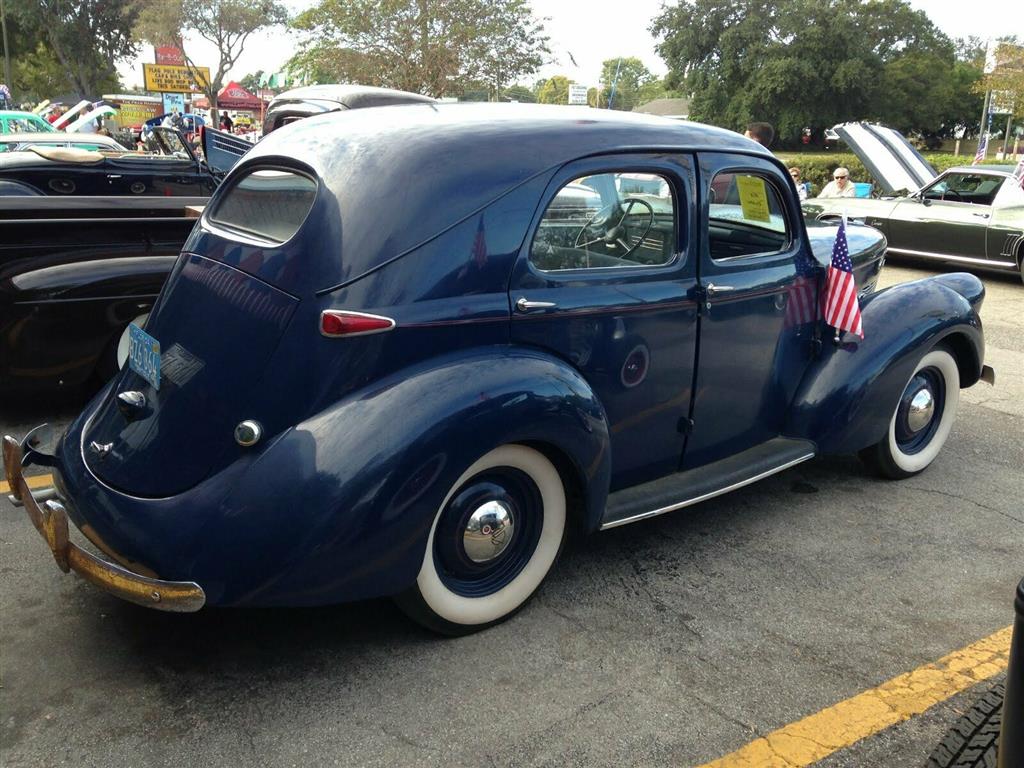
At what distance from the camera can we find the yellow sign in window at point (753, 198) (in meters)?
3.86

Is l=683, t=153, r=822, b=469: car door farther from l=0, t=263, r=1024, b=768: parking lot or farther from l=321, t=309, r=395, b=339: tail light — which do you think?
l=321, t=309, r=395, b=339: tail light

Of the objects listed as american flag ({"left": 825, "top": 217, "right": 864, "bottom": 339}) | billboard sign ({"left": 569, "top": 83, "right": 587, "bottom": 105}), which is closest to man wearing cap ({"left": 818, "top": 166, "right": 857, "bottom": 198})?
billboard sign ({"left": 569, "top": 83, "right": 587, "bottom": 105})

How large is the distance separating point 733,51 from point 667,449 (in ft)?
191

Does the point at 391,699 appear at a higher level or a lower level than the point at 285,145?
lower

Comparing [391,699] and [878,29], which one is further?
[878,29]

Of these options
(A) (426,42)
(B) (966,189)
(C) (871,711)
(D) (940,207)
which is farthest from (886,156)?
(A) (426,42)

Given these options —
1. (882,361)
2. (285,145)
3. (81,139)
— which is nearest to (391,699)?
(285,145)

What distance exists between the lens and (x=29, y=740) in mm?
2389

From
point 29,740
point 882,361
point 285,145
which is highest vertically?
point 285,145

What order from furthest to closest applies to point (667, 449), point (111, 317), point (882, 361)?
point (111, 317)
point (882, 361)
point (667, 449)

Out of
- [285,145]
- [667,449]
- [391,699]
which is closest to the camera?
[391,699]

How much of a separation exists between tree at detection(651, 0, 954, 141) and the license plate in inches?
2164

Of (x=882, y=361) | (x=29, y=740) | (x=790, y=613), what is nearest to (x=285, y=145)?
(x=29, y=740)

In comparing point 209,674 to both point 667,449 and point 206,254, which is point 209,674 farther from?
point 667,449
